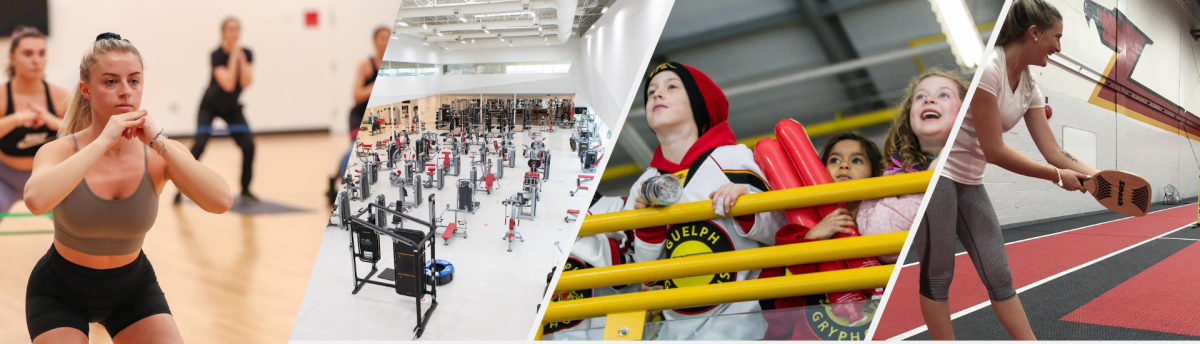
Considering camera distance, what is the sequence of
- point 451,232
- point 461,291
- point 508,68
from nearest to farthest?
point 461,291, point 451,232, point 508,68

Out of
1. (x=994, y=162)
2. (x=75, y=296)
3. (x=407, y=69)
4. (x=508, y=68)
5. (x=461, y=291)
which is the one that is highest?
(x=508, y=68)

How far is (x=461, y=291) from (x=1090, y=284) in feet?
12.6

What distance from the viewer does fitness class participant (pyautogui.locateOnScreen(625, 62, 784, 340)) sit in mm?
1178

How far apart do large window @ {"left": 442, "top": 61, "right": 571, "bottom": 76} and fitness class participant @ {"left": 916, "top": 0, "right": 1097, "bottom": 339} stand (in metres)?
4.97

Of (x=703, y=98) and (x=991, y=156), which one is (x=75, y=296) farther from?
(x=991, y=156)

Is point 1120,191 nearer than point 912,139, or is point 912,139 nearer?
point 912,139

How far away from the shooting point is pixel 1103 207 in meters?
1.73

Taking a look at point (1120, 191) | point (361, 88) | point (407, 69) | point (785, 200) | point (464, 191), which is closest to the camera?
point (785, 200)

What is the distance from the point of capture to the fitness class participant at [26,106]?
1.20 meters

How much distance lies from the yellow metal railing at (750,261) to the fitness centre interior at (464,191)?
29cm

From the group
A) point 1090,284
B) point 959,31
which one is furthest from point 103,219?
point 1090,284

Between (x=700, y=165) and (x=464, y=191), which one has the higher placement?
(x=700, y=165)

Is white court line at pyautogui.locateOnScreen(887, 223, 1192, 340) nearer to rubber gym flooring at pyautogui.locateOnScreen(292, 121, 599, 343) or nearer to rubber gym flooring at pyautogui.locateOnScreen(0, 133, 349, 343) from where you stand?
rubber gym flooring at pyautogui.locateOnScreen(292, 121, 599, 343)

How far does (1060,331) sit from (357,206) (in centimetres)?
677
